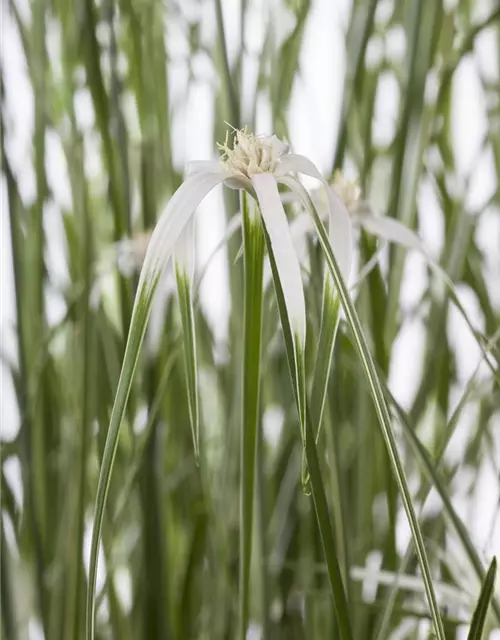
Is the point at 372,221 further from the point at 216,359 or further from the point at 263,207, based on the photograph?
the point at 216,359

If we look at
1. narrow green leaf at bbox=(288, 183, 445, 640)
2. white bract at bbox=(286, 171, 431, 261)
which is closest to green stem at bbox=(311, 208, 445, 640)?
narrow green leaf at bbox=(288, 183, 445, 640)

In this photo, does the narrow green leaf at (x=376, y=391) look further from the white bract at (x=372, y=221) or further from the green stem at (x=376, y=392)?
the white bract at (x=372, y=221)

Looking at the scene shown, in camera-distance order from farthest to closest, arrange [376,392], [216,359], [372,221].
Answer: [216,359] < [372,221] < [376,392]

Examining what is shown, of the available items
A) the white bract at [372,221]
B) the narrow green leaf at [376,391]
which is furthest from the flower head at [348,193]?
the narrow green leaf at [376,391]

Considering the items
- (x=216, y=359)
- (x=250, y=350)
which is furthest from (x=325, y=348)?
(x=216, y=359)

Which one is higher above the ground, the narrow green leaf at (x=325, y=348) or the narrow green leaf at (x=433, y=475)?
the narrow green leaf at (x=325, y=348)
